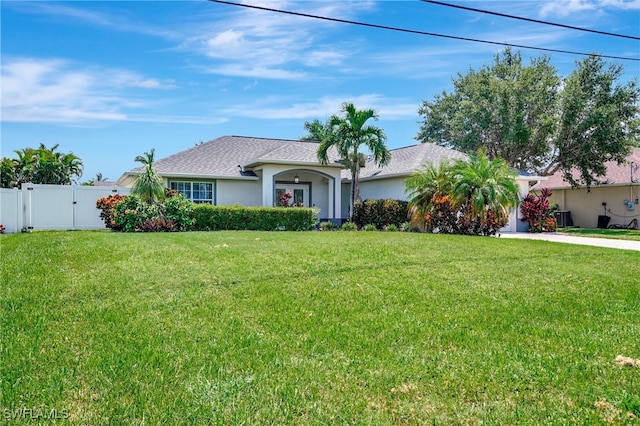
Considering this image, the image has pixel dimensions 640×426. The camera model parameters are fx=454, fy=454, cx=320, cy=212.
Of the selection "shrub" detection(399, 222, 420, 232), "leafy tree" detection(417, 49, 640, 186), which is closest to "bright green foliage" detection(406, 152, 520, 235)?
"shrub" detection(399, 222, 420, 232)

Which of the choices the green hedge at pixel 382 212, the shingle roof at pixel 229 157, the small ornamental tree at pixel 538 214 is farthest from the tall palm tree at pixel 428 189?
the small ornamental tree at pixel 538 214

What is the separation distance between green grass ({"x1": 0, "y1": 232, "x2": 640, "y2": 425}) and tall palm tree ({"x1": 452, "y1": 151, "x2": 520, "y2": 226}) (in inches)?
266

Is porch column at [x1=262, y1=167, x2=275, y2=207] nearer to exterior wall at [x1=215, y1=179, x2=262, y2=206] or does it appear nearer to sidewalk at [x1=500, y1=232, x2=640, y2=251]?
exterior wall at [x1=215, y1=179, x2=262, y2=206]

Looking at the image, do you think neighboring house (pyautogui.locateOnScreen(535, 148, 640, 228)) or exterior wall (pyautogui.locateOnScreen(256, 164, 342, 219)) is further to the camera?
neighboring house (pyautogui.locateOnScreen(535, 148, 640, 228))

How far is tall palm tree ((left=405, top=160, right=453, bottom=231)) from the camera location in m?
16.4

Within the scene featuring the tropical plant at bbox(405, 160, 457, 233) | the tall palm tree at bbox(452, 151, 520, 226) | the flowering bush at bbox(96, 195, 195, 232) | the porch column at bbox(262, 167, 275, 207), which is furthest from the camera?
the porch column at bbox(262, 167, 275, 207)

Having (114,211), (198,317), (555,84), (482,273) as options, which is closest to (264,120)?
(114,211)

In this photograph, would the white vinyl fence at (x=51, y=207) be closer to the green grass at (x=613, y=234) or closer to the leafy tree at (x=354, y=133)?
the leafy tree at (x=354, y=133)

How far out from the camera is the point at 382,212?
1917 cm

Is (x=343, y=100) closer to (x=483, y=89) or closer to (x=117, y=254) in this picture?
(x=483, y=89)

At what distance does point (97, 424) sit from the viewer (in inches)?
117

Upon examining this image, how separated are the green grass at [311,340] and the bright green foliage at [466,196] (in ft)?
22.6

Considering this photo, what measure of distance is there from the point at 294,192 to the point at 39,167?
11565mm

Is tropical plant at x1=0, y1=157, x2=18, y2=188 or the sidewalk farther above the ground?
tropical plant at x1=0, y1=157, x2=18, y2=188
